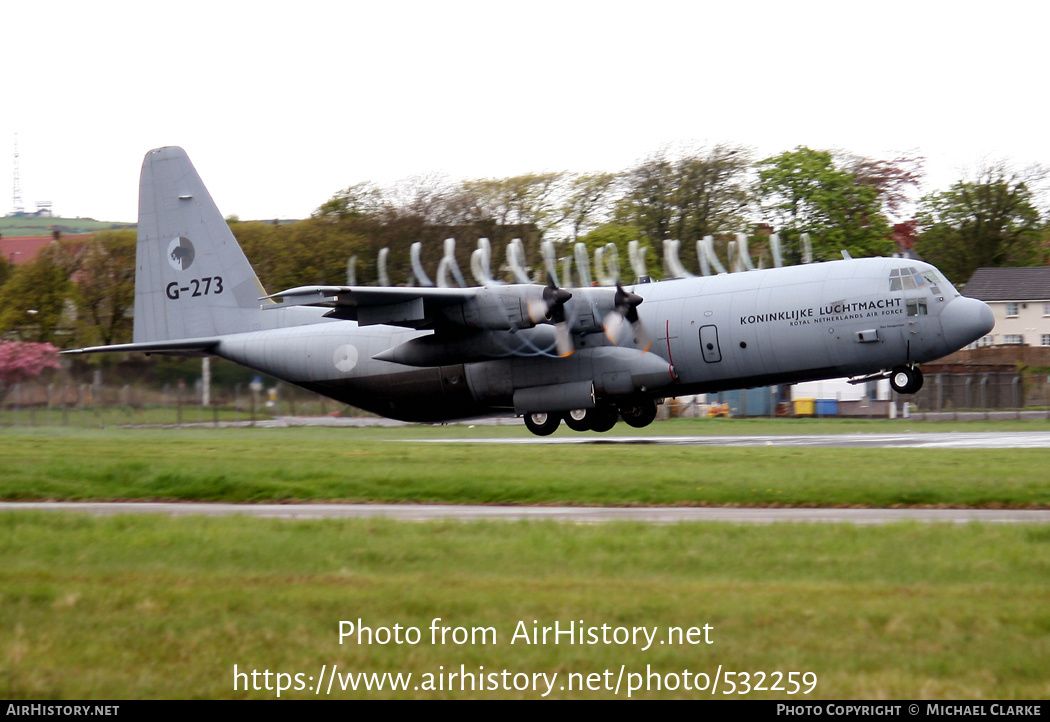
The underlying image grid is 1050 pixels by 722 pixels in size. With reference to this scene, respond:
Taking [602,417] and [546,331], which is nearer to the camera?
[546,331]

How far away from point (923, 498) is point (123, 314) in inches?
2247

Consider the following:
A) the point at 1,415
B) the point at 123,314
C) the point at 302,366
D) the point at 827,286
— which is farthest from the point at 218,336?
the point at 123,314

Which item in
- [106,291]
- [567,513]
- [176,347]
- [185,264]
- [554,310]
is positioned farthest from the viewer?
[106,291]

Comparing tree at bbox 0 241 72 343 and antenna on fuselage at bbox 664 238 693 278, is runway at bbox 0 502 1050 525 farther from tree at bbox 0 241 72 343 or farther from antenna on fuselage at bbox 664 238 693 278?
tree at bbox 0 241 72 343

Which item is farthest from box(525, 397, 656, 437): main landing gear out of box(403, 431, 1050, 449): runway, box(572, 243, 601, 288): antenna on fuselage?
box(572, 243, 601, 288): antenna on fuselage

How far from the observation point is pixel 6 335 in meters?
65.0

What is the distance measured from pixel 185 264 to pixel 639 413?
1483 centimetres

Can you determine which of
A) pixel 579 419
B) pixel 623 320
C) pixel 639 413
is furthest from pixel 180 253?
pixel 639 413

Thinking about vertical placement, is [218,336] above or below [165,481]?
above

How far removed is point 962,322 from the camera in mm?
25891

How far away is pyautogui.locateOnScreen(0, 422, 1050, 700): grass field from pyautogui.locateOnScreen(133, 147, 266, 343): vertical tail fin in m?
18.3

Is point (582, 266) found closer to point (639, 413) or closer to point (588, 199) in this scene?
point (639, 413)
